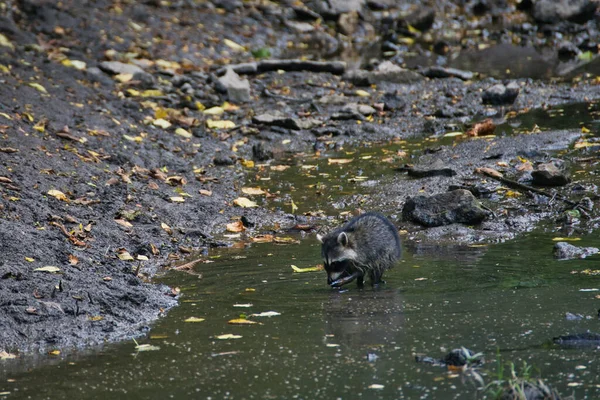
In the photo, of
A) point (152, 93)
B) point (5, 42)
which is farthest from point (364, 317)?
point (5, 42)

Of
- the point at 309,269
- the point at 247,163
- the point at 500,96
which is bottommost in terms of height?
the point at 247,163

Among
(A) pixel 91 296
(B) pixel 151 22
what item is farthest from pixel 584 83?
(A) pixel 91 296

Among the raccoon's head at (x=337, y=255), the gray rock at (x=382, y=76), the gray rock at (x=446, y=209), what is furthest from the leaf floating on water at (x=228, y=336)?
the gray rock at (x=382, y=76)

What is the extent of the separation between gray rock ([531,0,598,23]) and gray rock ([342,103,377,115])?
12125 mm

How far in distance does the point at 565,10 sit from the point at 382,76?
33.3 ft

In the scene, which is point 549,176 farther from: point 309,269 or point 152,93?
point 152,93

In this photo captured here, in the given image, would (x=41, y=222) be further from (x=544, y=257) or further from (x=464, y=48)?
(x=464, y=48)

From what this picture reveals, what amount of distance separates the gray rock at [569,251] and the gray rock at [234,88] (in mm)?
8437

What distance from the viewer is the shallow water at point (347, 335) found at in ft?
Result: 17.5

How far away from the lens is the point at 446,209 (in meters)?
9.75

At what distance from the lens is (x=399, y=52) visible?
22.6 m

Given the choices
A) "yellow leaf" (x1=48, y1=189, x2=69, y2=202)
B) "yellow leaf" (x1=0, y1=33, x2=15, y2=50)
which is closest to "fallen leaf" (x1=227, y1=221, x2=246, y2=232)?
"yellow leaf" (x1=48, y1=189, x2=69, y2=202)

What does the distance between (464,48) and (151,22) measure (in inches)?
314

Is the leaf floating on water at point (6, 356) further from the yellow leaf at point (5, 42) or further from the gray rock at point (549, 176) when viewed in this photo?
the yellow leaf at point (5, 42)
